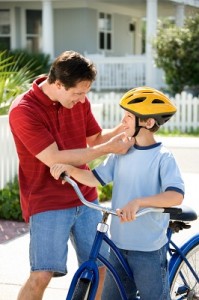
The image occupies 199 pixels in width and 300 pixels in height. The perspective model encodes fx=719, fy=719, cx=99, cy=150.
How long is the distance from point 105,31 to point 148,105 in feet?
86.2

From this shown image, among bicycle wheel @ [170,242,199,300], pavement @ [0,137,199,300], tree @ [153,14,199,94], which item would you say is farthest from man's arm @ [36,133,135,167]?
tree @ [153,14,199,94]

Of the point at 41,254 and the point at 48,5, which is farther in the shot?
the point at 48,5

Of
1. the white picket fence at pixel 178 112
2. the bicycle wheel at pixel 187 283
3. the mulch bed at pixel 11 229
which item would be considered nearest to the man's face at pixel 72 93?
the bicycle wheel at pixel 187 283

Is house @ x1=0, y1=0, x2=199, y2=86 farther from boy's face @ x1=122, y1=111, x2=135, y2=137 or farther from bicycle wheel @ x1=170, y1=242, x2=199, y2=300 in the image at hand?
boy's face @ x1=122, y1=111, x2=135, y2=137

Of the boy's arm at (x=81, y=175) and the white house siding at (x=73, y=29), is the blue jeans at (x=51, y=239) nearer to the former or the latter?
the boy's arm at (x=81, y=175)

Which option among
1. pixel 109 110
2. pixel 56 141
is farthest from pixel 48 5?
pixel 56 141

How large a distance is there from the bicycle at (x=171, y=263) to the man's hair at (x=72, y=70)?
472mm

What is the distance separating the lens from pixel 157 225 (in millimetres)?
3471

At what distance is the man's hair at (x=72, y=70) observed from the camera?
3475 millimetres

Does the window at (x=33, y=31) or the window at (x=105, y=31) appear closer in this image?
the window at (x=33, y=31)

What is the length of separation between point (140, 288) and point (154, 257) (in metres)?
0.16

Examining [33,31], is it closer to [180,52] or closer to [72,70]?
[180,52]

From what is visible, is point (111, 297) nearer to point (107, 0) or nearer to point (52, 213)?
point (52, 213)

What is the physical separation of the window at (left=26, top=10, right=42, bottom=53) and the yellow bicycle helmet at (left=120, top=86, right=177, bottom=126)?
24360 mm
